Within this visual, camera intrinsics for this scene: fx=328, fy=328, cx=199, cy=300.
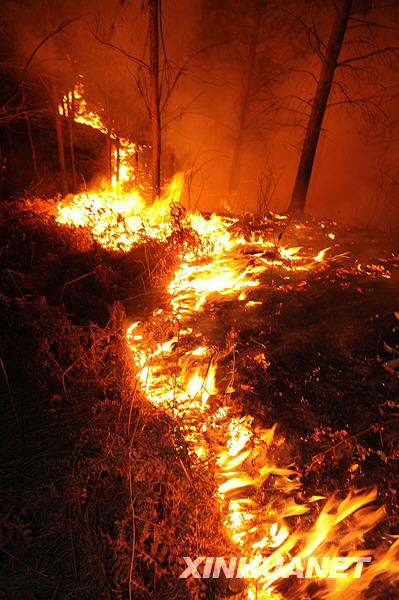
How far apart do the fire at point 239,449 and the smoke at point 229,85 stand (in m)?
3.81

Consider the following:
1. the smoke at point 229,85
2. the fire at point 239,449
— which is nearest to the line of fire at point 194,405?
the fire at point 239,449

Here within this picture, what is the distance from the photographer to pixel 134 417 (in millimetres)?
2574

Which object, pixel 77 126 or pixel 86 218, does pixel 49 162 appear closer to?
pixel 77 126

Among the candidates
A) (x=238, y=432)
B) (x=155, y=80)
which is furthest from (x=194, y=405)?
(x=155, y=80)

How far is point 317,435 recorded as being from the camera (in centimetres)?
252

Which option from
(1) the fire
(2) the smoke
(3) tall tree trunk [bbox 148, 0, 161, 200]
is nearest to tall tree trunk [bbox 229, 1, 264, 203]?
(2) the smoke

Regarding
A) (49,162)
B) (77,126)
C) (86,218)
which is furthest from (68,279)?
(77,126)

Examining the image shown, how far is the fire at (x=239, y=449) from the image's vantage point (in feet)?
6.73

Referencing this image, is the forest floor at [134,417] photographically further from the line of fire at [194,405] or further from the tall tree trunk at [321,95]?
the tall tree trunk at [321,95]

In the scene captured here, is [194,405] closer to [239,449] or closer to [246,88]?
[239,449]

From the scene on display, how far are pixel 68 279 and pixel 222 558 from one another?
3.27 m

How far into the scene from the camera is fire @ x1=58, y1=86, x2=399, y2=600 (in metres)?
2.05

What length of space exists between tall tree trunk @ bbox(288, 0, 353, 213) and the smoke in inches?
13.7

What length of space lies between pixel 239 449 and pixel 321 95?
760 cm
